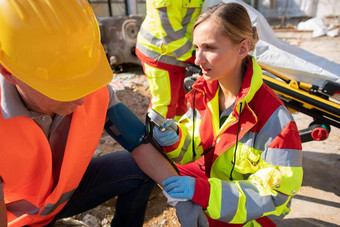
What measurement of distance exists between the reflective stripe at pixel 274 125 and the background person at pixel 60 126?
512mm

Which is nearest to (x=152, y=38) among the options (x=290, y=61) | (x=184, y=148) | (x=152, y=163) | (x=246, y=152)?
(x=290, y=61)

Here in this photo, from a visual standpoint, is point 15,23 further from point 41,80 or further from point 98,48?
point 98,48

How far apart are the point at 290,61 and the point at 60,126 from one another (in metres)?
1.98

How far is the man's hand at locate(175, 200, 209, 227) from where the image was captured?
129 centimetres

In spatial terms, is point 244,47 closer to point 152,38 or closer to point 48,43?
point 48,43

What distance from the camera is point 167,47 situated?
2635 mm

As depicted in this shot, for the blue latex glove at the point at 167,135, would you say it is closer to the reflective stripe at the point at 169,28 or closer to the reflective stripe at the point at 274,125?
the reflective stripe at the point at 274,125

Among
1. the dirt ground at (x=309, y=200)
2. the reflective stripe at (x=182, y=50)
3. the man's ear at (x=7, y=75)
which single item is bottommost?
the dirt ground at (x=309, y=200)

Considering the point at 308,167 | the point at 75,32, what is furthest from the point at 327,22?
the point at 75,32

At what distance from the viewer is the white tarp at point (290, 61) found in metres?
2.27

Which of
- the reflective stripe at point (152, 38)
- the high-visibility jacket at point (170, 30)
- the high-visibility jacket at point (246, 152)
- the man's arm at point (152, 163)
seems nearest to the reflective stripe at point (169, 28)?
the high-visibility jacket at point (170, 30)

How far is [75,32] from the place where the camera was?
1.03 m

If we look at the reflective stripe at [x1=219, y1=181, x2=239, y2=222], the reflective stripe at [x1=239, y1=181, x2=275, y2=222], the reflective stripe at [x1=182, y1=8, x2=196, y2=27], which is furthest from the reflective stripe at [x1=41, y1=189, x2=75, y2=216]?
the reflective stripe at [x1=182, y1=8, x2=196, y2=27]

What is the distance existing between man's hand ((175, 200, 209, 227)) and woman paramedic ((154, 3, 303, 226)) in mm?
35
